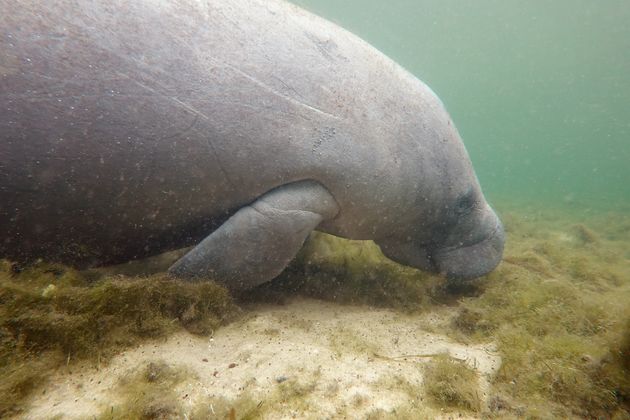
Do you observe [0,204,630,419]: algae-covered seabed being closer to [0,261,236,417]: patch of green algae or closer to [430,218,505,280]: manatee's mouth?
[0,261,236,417]: patch of green algae

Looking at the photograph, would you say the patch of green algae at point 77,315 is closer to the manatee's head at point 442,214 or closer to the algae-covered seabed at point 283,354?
the algae-covered seabed at point 283,354

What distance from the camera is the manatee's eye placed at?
3.71m

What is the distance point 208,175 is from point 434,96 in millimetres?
2701

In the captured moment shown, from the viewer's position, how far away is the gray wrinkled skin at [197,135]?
207 cm

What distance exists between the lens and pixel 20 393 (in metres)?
1.65

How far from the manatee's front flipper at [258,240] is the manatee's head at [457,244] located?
1.35 metres

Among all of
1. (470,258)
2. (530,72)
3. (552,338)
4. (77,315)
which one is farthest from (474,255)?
(530,72)

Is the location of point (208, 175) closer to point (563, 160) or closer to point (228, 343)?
point (228, 343)

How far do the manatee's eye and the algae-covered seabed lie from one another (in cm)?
101

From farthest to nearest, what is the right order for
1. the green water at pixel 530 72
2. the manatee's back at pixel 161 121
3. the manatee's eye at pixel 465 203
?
1. the green water at pixel 530 72
2. the manatee's eye at pixel 465 203
3. the manatee's back at pixel 161 121

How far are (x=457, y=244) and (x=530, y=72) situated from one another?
147876 millimetres

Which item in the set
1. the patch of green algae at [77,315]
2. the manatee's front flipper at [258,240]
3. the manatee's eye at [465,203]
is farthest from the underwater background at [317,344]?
the manatee's eye at [465,203]

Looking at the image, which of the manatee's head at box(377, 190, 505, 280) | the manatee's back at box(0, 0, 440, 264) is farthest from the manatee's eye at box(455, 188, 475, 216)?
the manatee's back at box(0, 0, 440, 264)

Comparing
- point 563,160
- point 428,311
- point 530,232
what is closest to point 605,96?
point 563,160
